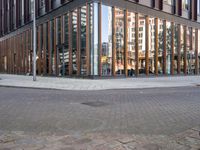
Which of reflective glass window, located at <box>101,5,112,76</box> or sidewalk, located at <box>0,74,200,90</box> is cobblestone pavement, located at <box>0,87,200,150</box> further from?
reflective glass window, located at <box>101,5,112,76</box>

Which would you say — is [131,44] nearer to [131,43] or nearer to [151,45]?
[131,43]

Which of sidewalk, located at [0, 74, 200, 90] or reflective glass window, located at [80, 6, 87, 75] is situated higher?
reflective glass window, located at [80, 6, 87, 75]

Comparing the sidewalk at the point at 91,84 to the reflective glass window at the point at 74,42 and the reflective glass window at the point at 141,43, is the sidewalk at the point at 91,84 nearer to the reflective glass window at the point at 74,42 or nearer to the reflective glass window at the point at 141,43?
the reflective glass window at the point at 74,42

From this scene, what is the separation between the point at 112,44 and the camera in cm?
2619

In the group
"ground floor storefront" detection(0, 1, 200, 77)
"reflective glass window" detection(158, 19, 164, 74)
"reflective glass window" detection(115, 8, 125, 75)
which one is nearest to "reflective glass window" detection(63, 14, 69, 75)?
"ground floor storefront" detection(0, 1, 200, 77)

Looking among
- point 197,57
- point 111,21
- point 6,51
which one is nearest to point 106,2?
point 111,21

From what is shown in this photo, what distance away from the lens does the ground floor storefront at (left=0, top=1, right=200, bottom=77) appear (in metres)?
25.5

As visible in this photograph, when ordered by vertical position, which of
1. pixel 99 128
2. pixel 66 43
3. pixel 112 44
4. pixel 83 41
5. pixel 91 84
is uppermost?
pixel 66 43

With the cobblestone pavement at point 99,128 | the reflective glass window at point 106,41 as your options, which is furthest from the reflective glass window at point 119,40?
the cobblestone pavement at point 99,128

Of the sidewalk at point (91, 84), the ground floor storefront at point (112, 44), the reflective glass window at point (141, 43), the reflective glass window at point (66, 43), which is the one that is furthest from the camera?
the reflective glass window at point (141, 43)

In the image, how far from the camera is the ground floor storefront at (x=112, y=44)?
83.6 ft

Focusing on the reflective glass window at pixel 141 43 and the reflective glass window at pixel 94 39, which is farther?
the reflective glass window at pixel 141 43

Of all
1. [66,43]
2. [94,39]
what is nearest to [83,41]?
[94,39]

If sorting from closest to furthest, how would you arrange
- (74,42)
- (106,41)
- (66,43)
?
(106,41) < (74,42) < (66,43)
